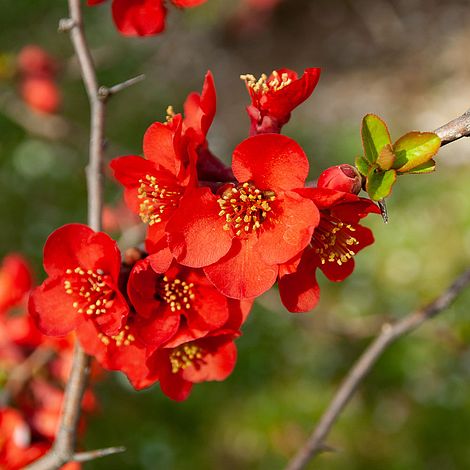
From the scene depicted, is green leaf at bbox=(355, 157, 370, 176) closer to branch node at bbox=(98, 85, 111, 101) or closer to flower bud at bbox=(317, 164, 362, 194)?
flower bud at bbox=(317, 164, 362, 194)

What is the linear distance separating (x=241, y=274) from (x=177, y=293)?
0.12 meters

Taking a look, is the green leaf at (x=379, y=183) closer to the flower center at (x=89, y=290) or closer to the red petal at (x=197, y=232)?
the red petal at (x=197, y=232)

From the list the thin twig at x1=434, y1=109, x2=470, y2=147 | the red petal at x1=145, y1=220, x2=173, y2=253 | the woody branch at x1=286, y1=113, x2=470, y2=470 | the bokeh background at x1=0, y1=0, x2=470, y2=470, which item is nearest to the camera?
the thin twig at x1=434, y1=109, x2=470, y2=147

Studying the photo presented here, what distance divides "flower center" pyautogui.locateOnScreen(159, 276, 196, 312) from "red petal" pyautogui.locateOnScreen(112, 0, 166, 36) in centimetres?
38

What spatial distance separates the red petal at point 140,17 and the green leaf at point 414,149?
1.46ft

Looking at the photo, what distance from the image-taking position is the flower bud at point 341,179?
0.67 metres

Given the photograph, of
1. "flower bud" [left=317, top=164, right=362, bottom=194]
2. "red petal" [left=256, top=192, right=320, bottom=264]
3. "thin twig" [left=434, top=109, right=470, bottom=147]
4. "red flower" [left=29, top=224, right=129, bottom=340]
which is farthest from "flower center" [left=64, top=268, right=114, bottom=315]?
"thin twig" [left=434, top=109, right=470, bottom=147]

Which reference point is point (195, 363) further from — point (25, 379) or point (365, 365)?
point (25, 379)

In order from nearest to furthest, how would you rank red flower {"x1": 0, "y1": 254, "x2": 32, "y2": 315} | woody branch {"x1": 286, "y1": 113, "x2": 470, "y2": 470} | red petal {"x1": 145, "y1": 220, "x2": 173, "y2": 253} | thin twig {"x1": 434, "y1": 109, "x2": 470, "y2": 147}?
thin twig {"x1": 434, "y1": 109, "x2": 470, "y2": 147}, red petal {"x1": 145, "y1": 220, "x2": 173, "y2": 253}, woody branch {"x1": 286, "y1": 113, "x2": 470, "y2": 470}, red flower {"x1": 0, "y1": 254, "x2": 32, "y2": 315}

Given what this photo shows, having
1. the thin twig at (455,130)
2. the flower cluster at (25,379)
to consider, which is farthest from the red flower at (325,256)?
the flower cluster at (25,379)

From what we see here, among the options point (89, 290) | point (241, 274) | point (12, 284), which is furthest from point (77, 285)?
point (12, 284)

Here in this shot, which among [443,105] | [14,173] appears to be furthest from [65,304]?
[443,105]

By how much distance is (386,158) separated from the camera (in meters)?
0.68

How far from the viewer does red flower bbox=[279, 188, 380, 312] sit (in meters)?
0.73
